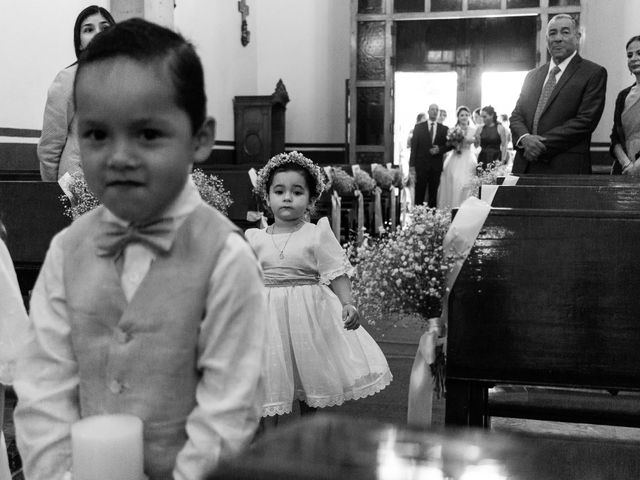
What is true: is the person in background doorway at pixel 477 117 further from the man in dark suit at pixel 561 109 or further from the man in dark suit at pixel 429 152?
the man in dark suit at pixel 561 109

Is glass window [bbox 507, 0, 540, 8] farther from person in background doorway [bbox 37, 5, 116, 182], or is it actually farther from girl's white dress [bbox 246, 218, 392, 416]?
girl's white dress [bbox 246, 218, 392, 416]

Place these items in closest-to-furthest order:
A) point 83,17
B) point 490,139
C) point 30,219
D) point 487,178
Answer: point 30,219 → point 83,17 → point 487,178 → point 490,139

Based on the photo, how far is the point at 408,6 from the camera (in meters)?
13.8

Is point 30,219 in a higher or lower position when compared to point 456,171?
higher

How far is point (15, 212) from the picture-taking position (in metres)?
3.75

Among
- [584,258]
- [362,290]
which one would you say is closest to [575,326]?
[584,258]

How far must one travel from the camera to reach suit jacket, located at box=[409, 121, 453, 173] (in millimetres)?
12367

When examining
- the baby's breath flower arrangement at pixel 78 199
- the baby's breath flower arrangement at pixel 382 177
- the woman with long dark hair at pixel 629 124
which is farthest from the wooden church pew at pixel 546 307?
the baby's breath flower arrangement at pixel 382 177

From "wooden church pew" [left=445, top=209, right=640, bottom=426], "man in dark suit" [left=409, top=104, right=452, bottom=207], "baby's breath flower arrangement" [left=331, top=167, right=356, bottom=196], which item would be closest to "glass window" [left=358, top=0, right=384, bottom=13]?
"man in dark suit" [left=409, top=104, right=452, bottom=207]

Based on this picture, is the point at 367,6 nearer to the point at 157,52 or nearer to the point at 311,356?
the point at 311,356

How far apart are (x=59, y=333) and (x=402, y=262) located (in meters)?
1.55

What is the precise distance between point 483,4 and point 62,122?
11.2m

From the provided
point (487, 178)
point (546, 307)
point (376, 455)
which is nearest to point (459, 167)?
point (487, 178)

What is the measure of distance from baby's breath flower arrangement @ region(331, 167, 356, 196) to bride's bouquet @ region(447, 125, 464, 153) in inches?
132
